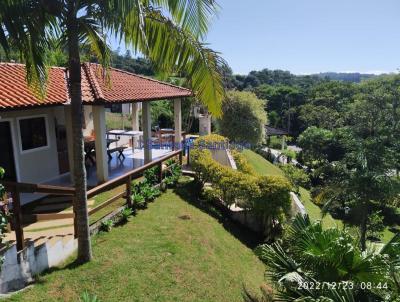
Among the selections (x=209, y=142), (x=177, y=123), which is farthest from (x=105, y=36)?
(x=209, y=142)

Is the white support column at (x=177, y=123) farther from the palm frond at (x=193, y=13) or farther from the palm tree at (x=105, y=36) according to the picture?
the palm frond at (x=193, y=13)

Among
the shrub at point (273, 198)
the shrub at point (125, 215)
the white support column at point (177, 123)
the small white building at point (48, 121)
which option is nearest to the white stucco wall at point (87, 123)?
the small white building at point (48, 121)

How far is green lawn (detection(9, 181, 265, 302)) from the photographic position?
6574 millimetres

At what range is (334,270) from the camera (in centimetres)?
579

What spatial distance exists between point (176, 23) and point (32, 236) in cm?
540

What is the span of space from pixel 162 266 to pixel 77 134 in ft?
11.1

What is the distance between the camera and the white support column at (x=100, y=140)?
1134cm

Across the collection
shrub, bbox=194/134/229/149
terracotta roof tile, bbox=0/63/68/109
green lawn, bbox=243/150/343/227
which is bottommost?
green lawn, bbox=243/150/343/227

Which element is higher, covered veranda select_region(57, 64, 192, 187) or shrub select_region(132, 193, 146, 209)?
covered veranda select_region(57, 64, 192, 187)

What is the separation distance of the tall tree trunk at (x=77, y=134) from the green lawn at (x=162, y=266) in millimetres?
553

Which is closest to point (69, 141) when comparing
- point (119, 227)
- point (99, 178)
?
point (99, 178)

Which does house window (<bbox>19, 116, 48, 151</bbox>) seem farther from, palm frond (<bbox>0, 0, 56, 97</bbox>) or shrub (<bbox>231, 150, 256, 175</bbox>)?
shrub (<bbox>231, 150, 256, 175</bbox>)

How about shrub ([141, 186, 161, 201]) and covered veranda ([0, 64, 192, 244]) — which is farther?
shrub ([141, 186, 161, 201])

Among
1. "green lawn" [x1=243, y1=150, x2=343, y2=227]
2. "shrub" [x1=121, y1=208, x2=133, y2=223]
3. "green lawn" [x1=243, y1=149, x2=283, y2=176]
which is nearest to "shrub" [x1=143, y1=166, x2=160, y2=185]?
"shrub" [x1=121, y1=208, x2=133, y2=223]
